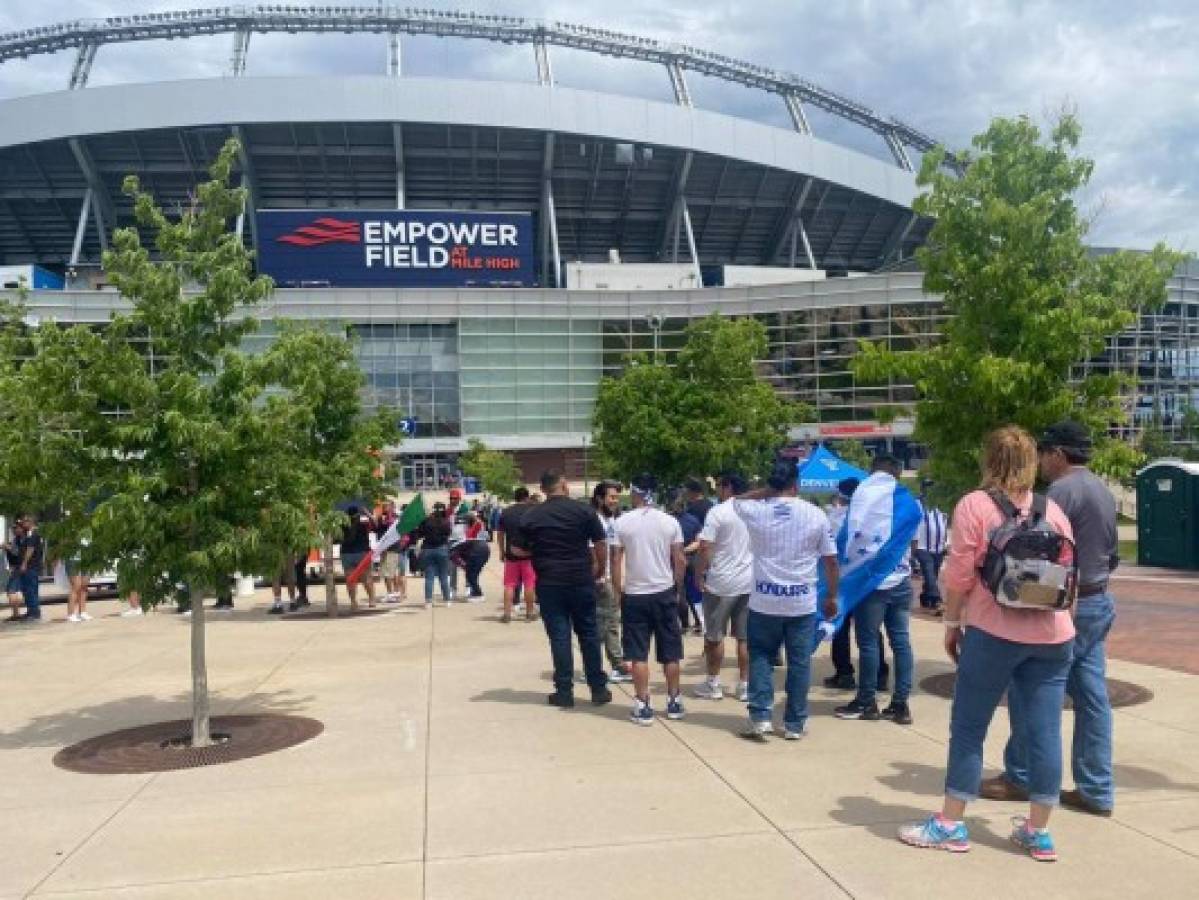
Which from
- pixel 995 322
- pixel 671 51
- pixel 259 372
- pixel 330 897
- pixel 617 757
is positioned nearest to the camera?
pixel 330 897

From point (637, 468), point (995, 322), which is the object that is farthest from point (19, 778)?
point (637, 468)

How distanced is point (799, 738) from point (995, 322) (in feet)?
12.9

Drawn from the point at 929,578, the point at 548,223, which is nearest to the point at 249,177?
the point at 548,223

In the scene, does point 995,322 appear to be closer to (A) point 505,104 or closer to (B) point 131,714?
(B) point 131,714

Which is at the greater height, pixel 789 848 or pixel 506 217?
pixel 506 217

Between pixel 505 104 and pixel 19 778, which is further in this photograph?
pixel 505 104

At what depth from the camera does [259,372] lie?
769cm

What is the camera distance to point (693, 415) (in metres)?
32.1

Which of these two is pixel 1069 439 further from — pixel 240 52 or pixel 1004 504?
pixel 240 52

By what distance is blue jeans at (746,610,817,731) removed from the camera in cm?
684

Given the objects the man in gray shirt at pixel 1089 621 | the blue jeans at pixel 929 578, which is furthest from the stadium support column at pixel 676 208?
the man in gray shirt at pixel 1089 621

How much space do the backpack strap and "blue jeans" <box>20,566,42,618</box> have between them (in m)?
14.8

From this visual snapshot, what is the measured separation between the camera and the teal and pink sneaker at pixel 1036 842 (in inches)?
182

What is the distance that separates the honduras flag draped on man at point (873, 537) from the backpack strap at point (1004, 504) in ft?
9.08
